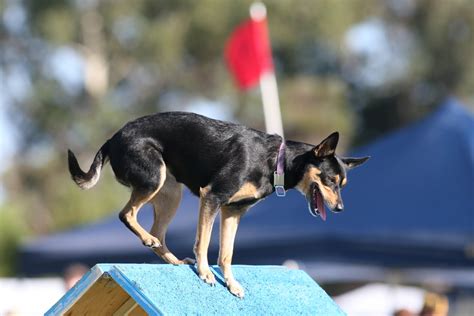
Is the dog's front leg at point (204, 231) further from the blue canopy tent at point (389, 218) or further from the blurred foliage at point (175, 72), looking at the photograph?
the blurred foliage at point (175, 72)

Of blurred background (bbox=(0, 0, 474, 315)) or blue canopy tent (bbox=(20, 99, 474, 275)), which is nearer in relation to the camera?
blue canopy tent (bbox=(20, 99, 474, 275))

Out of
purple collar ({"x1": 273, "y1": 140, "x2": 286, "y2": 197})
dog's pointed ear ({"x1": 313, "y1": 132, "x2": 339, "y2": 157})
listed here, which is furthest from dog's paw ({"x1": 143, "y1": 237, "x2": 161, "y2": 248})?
dog's pointed ear ({"x1": 313, "y1": 132, "x2": 339, "y2": 157})

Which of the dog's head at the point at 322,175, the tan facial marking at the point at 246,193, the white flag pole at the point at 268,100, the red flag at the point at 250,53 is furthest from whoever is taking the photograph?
the red flag at the point at 250,53

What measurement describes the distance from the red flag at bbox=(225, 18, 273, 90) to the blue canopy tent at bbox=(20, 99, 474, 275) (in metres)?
3.53

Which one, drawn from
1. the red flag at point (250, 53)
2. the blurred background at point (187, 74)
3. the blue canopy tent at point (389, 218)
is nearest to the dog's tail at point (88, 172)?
the blue canopy tent at point (389, 218)

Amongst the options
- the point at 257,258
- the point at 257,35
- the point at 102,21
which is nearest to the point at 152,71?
the point at 102,21

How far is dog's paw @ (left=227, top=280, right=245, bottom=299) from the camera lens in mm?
5512

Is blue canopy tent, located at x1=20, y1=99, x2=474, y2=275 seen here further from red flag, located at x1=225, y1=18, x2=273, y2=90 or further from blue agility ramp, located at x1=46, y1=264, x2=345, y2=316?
blue agility ramp, located at x1=46, y1=264, x2=345, y2=316

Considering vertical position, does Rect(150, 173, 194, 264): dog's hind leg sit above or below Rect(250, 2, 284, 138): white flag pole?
below

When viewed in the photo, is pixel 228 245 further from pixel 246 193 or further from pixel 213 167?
pixel 213 167

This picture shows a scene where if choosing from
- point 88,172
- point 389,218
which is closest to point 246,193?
point 88,172

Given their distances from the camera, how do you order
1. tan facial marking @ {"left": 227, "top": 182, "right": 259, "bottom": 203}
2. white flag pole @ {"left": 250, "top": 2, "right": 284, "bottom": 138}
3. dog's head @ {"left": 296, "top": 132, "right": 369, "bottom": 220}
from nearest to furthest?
1. tan facial marking @ {"left": 227, "top": 182, "right": 259, "bottom": 203}
2. dog's head @ {"left": 296, "top": 132, "right": 369, "bottom": 220}
3. white flag pole @ {"left": 250, "top": 2, "right": 284, "bottom": 138}

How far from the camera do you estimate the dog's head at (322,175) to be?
5.80 meters

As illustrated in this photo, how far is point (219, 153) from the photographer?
5.81 meters
